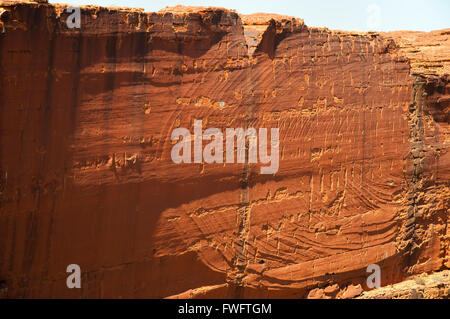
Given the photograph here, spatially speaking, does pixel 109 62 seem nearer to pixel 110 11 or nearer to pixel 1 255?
pixel 110 11

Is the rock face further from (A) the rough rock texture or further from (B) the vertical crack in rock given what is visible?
(A) the rough rock texture

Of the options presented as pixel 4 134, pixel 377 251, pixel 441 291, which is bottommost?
pixel 441 291

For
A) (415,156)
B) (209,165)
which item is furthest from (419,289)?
(209,165)

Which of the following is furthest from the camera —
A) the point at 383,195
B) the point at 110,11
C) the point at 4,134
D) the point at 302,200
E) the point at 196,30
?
the point at 383,195

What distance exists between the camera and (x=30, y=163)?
3.76 metres

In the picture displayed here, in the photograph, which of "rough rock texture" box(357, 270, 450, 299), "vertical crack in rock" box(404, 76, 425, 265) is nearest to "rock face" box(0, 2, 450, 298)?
"vertical crack in rock" box(404, 76, 425, 265)

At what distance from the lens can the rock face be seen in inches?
149

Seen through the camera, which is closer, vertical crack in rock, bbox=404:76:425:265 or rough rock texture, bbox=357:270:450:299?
rough rock texture, bbox=357:270:450:299

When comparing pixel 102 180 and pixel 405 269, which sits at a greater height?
pixel 102 180

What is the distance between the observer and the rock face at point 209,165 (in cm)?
379

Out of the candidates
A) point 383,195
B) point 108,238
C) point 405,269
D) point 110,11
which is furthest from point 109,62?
point 405,269

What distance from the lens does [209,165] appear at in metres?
4.48

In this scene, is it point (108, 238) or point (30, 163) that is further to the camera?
point (108, 238)

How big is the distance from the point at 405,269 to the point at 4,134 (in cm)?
423
